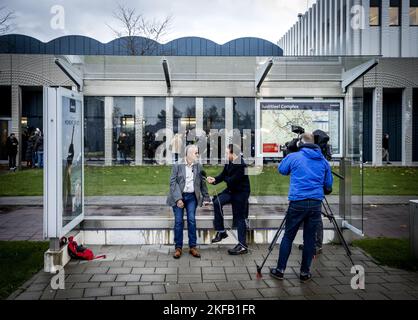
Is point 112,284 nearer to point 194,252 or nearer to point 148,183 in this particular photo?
point 194,252

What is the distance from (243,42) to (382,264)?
1671 inches

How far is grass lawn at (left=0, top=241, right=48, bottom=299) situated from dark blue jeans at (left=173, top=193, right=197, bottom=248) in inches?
78.5

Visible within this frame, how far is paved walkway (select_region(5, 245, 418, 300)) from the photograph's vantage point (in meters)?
5.46

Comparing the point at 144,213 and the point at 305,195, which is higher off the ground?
the point at 305,195

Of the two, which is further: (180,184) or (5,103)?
(5,103)

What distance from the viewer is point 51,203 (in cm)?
629

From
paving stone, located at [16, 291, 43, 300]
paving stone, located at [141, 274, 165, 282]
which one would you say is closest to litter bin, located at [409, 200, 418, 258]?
paving stone, located at [141, 274, 165, 282]

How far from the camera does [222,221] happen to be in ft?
25.5

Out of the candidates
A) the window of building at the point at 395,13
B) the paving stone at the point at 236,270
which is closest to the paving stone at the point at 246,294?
the paving stone at the point at 236,270

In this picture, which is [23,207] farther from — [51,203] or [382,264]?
[382,264]

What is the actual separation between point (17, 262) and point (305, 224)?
413 cm

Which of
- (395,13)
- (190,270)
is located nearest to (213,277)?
(190,270)

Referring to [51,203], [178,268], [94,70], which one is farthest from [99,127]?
[178,268]

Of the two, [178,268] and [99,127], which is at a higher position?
[99,127]
